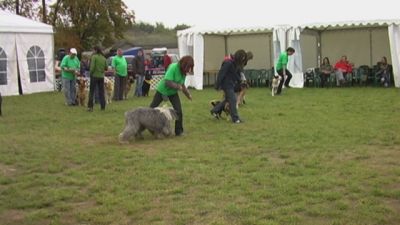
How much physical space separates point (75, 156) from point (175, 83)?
2196mm

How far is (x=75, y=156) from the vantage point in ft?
26.1

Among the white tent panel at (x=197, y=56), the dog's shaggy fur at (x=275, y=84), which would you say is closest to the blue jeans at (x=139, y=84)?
the white tent panel at (x=197, y=56)

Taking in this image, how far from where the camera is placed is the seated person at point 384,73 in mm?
19047

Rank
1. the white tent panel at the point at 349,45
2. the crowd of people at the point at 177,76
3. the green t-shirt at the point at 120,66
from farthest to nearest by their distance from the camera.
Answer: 1. the white tent panel at the point at 349,45
2. the green t-shirt at the point at 120,66
3. the crowd of people at the point at 177,76

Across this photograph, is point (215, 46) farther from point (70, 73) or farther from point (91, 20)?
point (91, 20)

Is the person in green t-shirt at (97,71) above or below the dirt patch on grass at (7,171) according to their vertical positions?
above

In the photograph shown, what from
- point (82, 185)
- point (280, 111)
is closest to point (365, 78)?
point (280, 111)

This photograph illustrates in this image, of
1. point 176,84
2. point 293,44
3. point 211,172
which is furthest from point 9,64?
point 211,172

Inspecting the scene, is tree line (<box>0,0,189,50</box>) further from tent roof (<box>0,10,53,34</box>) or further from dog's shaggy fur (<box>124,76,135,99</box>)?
dog's shaggy fur (<box>124,76,135,99</box>)

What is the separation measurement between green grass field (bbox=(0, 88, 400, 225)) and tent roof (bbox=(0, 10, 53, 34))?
9.10 metres

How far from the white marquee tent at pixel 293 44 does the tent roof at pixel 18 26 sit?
5.32 meters

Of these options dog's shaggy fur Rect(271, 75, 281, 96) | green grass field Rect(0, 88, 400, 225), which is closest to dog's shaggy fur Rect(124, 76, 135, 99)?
dog's shaggy fur Rect(271, 75, 281, 96)

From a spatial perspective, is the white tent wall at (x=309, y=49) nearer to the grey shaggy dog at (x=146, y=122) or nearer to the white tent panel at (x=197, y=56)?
the white tent panel at (x=197, y=56)

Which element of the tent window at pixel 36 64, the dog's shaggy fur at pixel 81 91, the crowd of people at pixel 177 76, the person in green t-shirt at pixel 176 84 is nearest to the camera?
the person in green t-shirt at pixel 176 84
